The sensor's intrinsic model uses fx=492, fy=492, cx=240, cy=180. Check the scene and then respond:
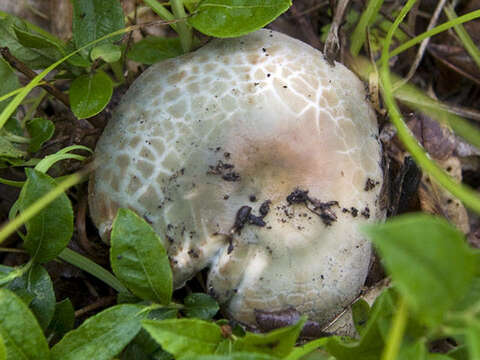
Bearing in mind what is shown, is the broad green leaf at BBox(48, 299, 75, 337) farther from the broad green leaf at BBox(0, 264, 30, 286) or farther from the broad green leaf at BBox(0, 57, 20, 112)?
the broad green leaf at BBox(0, 57, 20, 112)

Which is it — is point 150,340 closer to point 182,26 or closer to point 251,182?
point 251,182

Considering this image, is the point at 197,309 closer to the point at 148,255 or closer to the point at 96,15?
the point at 148,255

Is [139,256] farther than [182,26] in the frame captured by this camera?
No

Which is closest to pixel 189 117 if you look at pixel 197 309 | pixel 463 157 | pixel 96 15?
pixel 96 15

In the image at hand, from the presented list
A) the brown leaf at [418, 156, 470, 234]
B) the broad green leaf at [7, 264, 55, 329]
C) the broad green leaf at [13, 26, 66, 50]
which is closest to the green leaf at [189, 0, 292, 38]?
the broad green leaf at [13, 26, 66, 50]

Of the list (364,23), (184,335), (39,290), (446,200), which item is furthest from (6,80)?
(446,200)

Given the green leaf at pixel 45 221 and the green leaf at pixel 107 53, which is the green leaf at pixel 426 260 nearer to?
the green leaf at pixel 45 221
